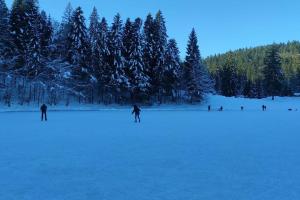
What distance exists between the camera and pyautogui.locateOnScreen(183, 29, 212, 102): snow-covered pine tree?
203 feet

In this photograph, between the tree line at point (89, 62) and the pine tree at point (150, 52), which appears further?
the pine tree at point (150, 52)

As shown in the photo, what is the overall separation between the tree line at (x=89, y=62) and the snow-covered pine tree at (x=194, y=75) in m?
0.16

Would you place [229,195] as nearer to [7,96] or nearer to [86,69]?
[7,96]

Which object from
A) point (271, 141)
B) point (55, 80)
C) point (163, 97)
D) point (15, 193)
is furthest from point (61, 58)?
point (15, 193)

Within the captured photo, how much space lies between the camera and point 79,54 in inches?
2200

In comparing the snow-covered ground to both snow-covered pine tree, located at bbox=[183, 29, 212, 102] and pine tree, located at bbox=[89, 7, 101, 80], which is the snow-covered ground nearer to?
pine tree, located at bbox=[89, 7, 101, 80]

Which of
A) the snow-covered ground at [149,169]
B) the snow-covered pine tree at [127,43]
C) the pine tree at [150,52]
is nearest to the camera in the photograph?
the snow-covered ground at [149,169]

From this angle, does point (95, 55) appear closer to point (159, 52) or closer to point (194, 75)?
point (159, 52)

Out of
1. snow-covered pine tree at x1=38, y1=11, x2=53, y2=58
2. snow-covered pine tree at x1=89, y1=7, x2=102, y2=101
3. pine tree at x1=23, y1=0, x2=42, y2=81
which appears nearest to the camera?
pine tree at x1=23, y1=0, x2=42, y2=81

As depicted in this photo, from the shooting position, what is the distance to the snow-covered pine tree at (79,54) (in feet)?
182

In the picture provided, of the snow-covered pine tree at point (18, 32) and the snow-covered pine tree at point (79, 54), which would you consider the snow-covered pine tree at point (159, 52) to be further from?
the snow-covered pine tree at point (18, 32)

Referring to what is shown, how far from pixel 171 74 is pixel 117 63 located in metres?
9.79

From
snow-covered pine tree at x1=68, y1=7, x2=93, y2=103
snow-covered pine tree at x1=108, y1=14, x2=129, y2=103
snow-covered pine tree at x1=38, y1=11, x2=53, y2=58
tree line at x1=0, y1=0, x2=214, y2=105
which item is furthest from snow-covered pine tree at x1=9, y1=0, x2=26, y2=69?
snow-covered pine tree at x1=108, y1=14, x2=129, y2=103

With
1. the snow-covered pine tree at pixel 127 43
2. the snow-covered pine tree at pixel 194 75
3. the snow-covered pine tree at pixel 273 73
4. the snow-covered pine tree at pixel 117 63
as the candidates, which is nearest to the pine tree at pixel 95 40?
the snow-covered pine tree at pixel 117 63
